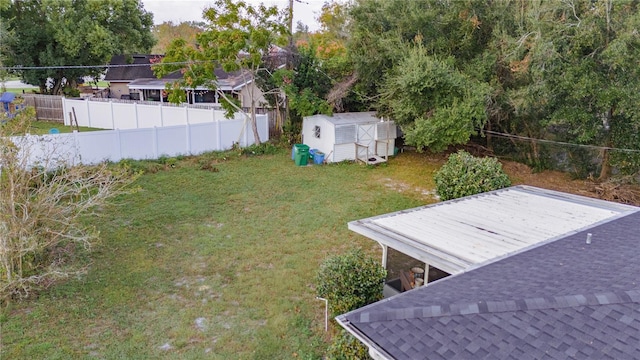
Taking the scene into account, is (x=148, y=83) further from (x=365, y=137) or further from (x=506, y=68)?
(x=506, y=68)

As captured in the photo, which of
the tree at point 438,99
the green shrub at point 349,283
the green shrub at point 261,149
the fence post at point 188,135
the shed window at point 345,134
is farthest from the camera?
the green shrub at point 261,149

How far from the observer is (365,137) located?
15227mm

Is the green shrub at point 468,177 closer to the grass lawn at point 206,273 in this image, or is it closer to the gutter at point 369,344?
the grass lawn at point 206,273

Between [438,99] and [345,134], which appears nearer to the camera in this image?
[438,99]

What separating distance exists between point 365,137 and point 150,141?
7354 mm

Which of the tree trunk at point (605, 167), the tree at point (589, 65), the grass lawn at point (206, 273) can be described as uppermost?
the tree at point (589, 65)

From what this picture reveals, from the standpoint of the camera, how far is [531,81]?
12.0 meters

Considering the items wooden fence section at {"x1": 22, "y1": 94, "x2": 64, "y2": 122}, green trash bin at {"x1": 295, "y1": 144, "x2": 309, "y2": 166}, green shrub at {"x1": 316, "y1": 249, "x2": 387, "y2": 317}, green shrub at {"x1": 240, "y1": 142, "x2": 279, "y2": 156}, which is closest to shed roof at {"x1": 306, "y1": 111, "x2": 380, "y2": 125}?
green trash bin at {"x1": 295, "y1": 144, "x2": 309, "y2": 166}

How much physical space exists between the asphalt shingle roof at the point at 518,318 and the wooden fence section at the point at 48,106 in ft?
73.3

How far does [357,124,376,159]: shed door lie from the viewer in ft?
49.5

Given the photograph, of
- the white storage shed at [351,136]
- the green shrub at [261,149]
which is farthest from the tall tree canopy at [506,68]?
the green shrub at [261,149]

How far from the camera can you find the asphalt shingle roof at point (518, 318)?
2.73 m

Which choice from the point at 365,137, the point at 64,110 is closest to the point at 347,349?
the point at 365,137

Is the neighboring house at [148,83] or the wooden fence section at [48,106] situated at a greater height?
the neighboring house at [148,83]
